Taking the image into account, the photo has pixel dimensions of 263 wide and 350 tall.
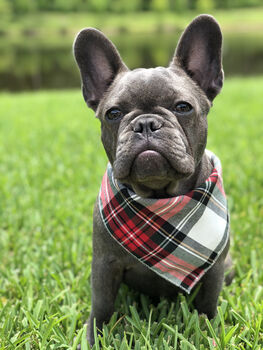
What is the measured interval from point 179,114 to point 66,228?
6.35ft

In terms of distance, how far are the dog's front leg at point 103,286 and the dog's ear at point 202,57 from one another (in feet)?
3.60

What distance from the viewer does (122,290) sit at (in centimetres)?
269

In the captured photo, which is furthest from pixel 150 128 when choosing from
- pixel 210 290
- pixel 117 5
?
pixel 117 5

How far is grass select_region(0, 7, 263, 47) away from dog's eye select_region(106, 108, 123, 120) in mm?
36898

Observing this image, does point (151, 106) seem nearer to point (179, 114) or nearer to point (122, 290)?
point (179, 114)

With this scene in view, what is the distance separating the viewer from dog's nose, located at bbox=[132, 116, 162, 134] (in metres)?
1.90

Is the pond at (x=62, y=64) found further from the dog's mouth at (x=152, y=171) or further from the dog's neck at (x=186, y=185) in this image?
the dog's mouth at (x=152, y=171)

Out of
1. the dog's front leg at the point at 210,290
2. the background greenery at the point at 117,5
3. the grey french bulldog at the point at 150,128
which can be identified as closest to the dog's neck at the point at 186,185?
the grey french bulldog at the point at 150,128

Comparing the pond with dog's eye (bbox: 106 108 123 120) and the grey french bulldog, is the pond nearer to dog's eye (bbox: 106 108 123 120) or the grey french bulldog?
the grey french bulldog

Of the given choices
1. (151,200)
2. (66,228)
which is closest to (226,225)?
(151,200)

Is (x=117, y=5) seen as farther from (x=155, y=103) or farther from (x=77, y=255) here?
(x=155, y=103)

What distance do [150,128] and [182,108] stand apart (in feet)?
0.77

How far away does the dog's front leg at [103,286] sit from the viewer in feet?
7.24

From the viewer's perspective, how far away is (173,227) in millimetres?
2246
